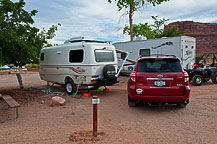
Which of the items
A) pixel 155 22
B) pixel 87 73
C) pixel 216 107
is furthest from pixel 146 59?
pixel 155 22

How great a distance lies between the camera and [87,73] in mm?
8312

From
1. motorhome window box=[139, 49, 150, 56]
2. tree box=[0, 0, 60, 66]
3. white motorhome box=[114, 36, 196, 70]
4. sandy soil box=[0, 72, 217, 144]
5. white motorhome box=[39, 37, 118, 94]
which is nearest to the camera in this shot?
sandy soil box=[0, 72, 217, 144]

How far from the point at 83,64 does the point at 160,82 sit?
3.99 m

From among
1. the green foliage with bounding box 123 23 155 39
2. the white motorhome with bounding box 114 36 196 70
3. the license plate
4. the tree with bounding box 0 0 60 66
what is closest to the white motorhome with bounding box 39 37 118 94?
the tree with bounding box 0 0 60 66

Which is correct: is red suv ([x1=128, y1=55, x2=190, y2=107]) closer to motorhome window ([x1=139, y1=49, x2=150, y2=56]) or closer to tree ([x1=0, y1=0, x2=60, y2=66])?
tree ([x1=0, y1=0, x2=60, y2=66])

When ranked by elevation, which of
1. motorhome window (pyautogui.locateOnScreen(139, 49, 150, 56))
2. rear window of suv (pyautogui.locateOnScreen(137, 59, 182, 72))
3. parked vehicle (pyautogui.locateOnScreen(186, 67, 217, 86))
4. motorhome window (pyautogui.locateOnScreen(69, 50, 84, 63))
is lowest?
parked vehicle (pyautogui.locateOnScreen(186, 67, 217, 86))

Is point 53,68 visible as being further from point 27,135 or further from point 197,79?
point 197,79

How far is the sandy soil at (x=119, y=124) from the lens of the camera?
3889 millimetres

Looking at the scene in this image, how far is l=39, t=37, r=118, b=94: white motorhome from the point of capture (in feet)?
27.3

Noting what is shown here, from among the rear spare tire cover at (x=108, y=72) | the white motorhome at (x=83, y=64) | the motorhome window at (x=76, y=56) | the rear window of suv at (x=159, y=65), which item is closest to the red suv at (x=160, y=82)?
the rear window of suv at (x=159, y=65)

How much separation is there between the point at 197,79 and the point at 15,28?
32.3ft

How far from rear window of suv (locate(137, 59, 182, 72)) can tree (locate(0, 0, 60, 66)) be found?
15.2 ft

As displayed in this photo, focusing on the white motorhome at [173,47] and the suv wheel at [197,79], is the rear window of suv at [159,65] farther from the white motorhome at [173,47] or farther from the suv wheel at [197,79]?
the white motorhome at [173,47]

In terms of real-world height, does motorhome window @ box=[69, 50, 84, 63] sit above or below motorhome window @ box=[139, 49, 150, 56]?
below
